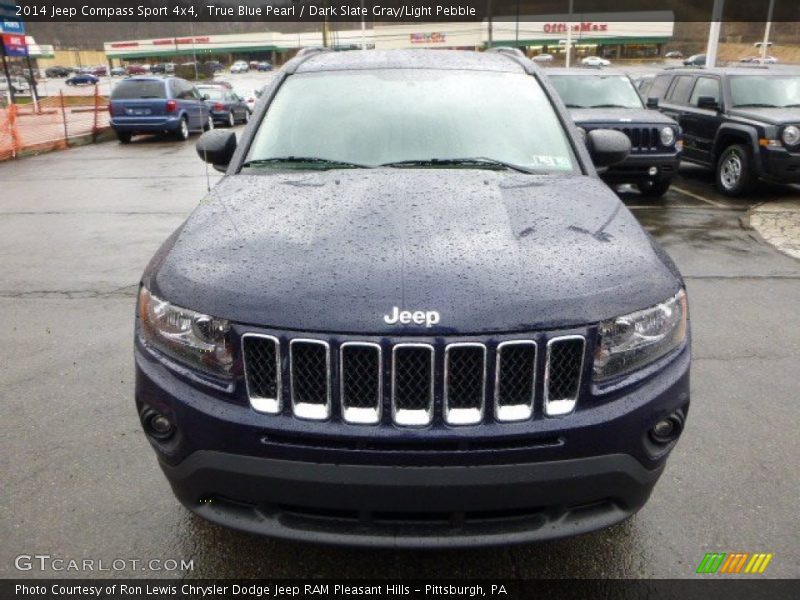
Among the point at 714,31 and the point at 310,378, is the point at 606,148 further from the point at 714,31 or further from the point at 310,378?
the point at 714,31

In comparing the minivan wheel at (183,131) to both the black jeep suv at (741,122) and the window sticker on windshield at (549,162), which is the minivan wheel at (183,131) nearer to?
the black jeep suv at (741,122)

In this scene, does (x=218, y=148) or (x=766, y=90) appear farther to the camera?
(x=766, y=90)

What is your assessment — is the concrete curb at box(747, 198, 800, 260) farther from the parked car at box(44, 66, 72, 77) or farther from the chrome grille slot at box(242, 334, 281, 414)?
the parked car at box(44, 66, 72, 77)

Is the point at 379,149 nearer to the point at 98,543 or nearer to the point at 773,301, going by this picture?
the point at 98,543

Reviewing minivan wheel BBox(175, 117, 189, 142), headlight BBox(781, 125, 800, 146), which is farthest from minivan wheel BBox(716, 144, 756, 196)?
minivan wheel BBox(175, 117, 189, 142)

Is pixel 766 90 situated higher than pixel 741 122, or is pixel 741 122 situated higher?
pixel 766 90

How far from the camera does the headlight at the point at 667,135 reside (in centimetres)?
936

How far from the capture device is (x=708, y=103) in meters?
10.5

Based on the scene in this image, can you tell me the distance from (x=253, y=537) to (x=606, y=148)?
279 centimetres

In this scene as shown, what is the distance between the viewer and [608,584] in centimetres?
257

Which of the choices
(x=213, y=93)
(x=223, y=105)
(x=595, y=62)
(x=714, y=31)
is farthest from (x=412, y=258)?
(x=595, y=62)

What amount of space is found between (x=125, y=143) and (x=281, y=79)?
59.1 ft

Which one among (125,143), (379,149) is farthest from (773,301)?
(125,143)

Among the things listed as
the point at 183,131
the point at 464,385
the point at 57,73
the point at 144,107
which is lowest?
the point at 57,73
